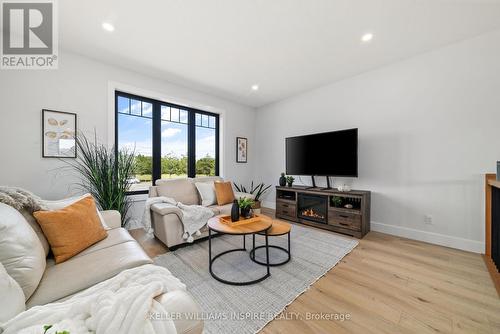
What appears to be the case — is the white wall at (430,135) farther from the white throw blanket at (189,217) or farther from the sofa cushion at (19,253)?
the sofa cushion at (19,253)

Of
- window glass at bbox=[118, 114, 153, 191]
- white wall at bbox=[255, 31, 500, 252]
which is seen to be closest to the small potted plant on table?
white wall at bbox=[255, 31, 500, 252]

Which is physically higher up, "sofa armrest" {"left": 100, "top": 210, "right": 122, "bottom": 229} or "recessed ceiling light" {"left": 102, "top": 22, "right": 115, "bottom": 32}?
"recessed ceiling light" {"left": 102, "top": 22, "right": 115, "bottom": 32}

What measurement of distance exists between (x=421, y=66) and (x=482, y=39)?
54 cm

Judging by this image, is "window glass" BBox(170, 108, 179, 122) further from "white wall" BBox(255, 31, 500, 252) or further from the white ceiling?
"white wall" BBox(255, 31, 500, 252)

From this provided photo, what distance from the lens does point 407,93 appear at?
8.91 feet

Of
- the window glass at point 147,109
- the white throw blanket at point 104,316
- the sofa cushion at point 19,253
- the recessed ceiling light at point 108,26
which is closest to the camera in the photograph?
the white throw blanket at point 104,316

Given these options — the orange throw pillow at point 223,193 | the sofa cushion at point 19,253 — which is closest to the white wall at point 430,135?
the orange throw pillow at point 223,193

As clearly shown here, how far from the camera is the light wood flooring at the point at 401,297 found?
1.26 m

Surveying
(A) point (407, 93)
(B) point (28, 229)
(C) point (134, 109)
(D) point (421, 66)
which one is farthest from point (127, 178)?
(D) point (421, 66)

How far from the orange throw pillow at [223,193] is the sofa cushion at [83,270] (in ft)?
5.59

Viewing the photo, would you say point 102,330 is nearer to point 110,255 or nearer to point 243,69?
point 110,255

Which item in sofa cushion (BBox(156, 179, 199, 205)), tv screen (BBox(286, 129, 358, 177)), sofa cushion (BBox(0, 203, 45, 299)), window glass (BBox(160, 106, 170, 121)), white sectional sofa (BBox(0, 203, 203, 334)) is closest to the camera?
white sectional sofa (BBox(0, 203, 203, 334))

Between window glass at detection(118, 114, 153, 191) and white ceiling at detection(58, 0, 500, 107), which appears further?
window glass at detection(118, 114, 153, 191)

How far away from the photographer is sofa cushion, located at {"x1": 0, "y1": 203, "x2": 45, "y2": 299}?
89 cm
